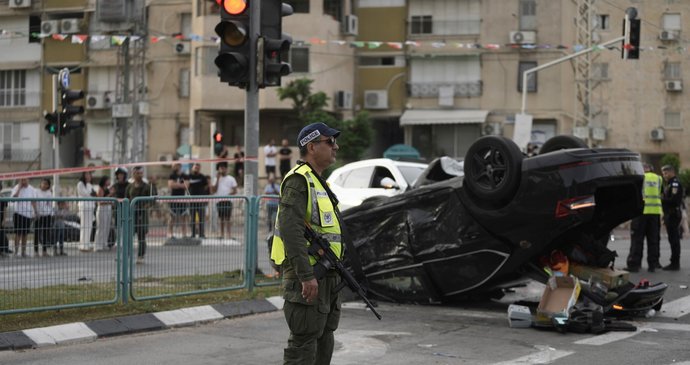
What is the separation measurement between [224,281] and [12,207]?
10.6 feet

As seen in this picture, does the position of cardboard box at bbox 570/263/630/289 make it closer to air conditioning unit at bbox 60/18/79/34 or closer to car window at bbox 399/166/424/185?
car window at bbox 399/166/424/185

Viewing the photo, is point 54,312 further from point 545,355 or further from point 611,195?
point 611,195

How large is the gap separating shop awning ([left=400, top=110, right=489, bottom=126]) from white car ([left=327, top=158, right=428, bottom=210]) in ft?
81.0

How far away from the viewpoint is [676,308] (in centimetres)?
1178

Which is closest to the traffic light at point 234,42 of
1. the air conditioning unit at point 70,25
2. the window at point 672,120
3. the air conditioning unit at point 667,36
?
the air conditioning unit at point 70,25

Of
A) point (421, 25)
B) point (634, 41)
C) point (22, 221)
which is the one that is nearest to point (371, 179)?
point (22, 221)

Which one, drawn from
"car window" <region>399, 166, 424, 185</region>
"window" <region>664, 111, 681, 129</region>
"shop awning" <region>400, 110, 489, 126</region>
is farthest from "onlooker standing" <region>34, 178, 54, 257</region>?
"window" <region>664, 111, 681, 129</region>

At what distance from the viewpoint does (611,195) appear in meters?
11.4

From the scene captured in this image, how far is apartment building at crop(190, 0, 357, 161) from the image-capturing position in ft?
140

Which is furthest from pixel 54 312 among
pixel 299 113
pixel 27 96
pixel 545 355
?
pixel 27 96

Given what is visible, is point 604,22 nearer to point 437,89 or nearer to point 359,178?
point 437,89

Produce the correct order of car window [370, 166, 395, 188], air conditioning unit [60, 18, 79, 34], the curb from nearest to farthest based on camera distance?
1. the curb
2. car window [370, 166, 395, 188]
3. air conditioning unit [60, 18, 79, 34]

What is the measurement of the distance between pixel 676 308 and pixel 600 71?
41.0m

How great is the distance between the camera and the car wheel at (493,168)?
408 inches
